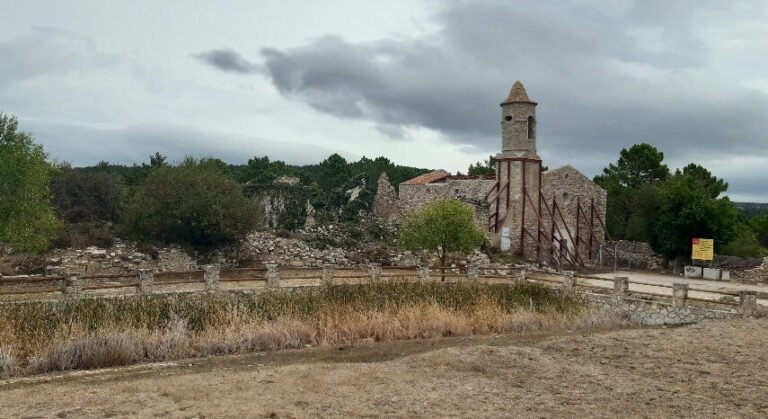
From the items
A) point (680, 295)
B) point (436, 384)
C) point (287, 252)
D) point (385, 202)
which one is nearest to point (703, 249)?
point (680, 295)

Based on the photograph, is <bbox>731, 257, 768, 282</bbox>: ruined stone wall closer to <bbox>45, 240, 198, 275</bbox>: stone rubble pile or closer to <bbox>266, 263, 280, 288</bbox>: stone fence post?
<bbox>266, 263, 280, 288</bbox>: stone fence post

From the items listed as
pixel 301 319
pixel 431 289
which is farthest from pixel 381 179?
pixel 301 319

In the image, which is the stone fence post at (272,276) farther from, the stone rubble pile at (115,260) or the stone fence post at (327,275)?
the stone rubble pile at (115,260)

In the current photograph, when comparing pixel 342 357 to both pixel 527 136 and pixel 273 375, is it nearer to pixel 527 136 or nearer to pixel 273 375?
pixel 273 375

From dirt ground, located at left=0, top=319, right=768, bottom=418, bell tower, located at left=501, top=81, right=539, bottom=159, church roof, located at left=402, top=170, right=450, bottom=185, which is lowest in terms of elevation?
dirt ground, located at left=0, top=319, right=768, bottom=418

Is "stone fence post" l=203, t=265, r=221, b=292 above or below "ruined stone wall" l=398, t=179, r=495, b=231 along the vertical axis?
below

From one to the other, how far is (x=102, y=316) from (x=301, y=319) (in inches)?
198

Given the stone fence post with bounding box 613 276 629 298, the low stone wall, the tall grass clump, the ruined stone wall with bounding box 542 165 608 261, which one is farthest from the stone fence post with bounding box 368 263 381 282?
the ruined stone wall with bounding box 542 165 608 261

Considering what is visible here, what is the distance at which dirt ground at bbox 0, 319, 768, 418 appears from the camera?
30.2 feet

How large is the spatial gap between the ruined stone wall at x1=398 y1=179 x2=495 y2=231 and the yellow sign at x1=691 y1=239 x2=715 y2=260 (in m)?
11.1

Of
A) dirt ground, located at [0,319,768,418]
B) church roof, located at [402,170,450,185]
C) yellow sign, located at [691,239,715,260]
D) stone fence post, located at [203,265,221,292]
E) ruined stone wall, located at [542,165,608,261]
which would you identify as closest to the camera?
dirt ground, located at [0,319,768,418]

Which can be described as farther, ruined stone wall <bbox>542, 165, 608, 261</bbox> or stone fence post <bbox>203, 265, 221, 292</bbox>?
ruined stone wall <bbox>542, 165, 608, 261</bbox>

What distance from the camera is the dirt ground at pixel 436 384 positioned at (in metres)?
9.20

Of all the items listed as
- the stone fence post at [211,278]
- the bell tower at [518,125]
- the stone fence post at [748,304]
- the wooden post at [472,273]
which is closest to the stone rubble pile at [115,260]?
the stone fence post at [211,278]
